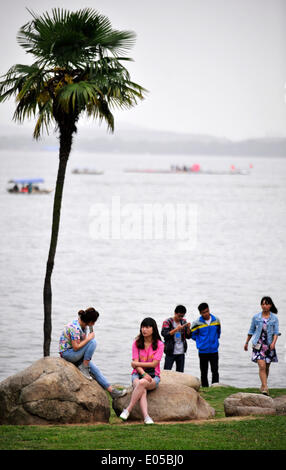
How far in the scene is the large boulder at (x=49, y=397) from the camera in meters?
12.4

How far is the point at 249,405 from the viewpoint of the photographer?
1367 cm

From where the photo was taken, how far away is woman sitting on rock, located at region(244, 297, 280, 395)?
1567cm

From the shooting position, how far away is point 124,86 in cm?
1684

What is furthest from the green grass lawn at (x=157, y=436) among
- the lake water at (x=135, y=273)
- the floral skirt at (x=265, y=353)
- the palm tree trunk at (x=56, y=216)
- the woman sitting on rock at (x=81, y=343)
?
the lake water at (x=135, y=273)

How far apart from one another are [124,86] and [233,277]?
1398 inches

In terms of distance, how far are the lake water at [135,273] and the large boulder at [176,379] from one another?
786 centimetres

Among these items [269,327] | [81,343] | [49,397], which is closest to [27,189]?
[269,327]

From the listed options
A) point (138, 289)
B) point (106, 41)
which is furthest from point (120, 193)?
point (106, 41)

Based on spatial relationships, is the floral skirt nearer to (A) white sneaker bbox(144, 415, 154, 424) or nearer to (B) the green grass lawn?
(B) the green grass lawn

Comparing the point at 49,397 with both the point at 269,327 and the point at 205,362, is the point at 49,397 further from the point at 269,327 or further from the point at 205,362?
the point at 205,362

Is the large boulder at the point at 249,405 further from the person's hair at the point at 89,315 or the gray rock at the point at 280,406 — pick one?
the person's hair at the point at 89,315

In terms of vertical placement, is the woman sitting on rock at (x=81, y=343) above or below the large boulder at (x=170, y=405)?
above

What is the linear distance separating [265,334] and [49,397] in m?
5.03
